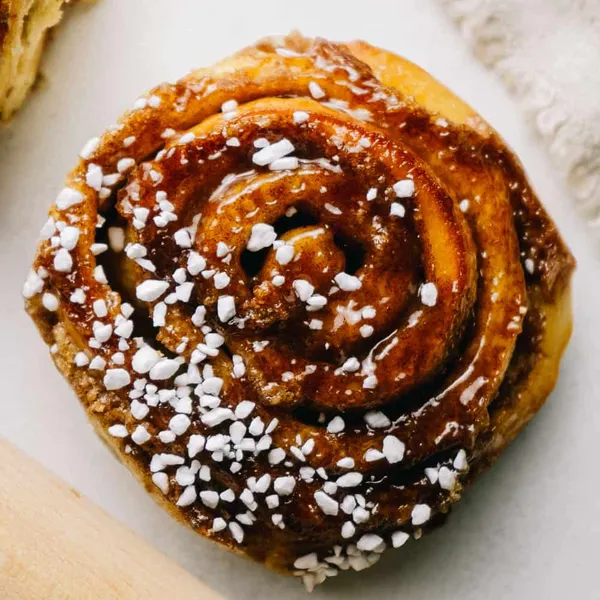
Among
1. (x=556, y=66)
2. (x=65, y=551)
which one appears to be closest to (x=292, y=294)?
(x=65, y=551)

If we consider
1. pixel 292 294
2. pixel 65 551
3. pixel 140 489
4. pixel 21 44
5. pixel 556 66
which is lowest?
pixel 140 489

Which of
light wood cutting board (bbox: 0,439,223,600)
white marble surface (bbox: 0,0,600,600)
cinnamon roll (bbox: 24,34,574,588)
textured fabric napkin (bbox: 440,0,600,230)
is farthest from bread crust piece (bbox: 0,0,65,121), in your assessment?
textured fabric napkin (bbox: 440,0,600,230)

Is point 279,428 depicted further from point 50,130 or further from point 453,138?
point 50,130

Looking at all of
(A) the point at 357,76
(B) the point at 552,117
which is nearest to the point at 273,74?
(A) the point at 357,76

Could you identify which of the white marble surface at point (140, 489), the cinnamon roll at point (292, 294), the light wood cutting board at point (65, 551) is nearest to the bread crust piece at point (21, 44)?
the white marble surface at point (140, 489)

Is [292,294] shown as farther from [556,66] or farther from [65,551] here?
[556,66]

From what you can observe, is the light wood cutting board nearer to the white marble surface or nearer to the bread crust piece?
the white marble surface
